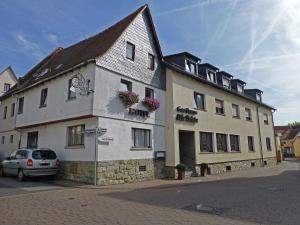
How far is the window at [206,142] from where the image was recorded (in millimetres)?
20141

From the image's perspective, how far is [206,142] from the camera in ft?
68.0

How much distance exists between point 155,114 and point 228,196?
840 centimetres

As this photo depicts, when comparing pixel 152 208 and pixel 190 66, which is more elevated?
pixel 190 66

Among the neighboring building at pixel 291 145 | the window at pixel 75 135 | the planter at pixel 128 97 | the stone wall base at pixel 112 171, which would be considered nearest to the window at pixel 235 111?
the stone wall base at pixel 112 171

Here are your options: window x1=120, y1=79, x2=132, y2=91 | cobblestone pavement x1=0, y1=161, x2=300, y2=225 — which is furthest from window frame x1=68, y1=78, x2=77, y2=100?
cobblestone pavement x1=0, y1=161, x2=300, y2=225

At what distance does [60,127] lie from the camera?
15.8 m

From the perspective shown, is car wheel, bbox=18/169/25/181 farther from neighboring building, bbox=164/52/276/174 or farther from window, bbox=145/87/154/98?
neighboring building, bbox=164/52/276/174

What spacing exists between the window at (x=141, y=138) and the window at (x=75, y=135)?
295 cm

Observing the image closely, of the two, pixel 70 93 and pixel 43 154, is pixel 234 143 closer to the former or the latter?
pixel 70 93

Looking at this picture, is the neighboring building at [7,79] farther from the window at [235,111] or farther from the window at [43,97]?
the window at [235,111]

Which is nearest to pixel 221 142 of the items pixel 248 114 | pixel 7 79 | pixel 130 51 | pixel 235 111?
pixel 235 111

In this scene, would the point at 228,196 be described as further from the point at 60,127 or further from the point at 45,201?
the point at 60,127

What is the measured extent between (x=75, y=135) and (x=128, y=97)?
365 cm

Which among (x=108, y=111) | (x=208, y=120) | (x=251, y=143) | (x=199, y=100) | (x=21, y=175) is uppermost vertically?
(x=199, y=100)
